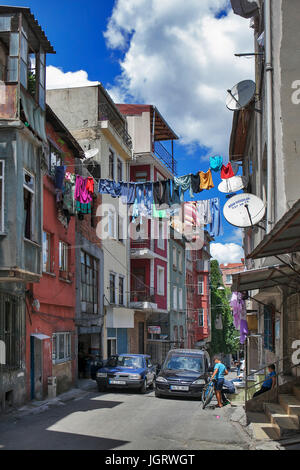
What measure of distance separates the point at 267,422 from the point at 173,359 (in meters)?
8.46

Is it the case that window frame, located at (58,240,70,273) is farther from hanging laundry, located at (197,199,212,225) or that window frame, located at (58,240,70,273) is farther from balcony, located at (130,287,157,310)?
balcony, located at (130,287,157,310)

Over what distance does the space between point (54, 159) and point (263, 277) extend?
1123 centimetres

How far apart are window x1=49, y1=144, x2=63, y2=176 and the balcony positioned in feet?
48.1

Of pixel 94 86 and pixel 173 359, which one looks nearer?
pixel 173 359

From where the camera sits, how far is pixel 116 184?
20016mm

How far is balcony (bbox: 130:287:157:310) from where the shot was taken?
34.5 m

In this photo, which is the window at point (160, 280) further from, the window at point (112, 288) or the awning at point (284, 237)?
the awning at point (284, 237)

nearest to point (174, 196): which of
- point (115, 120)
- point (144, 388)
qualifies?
point (144, 388)

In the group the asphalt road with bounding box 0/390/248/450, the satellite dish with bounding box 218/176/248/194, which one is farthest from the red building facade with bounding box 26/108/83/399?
the satellite dish with bounding box 218/176/248/194

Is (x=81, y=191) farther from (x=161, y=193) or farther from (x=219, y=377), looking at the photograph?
(x=219, y=377)

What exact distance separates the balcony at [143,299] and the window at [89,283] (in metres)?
7.29
